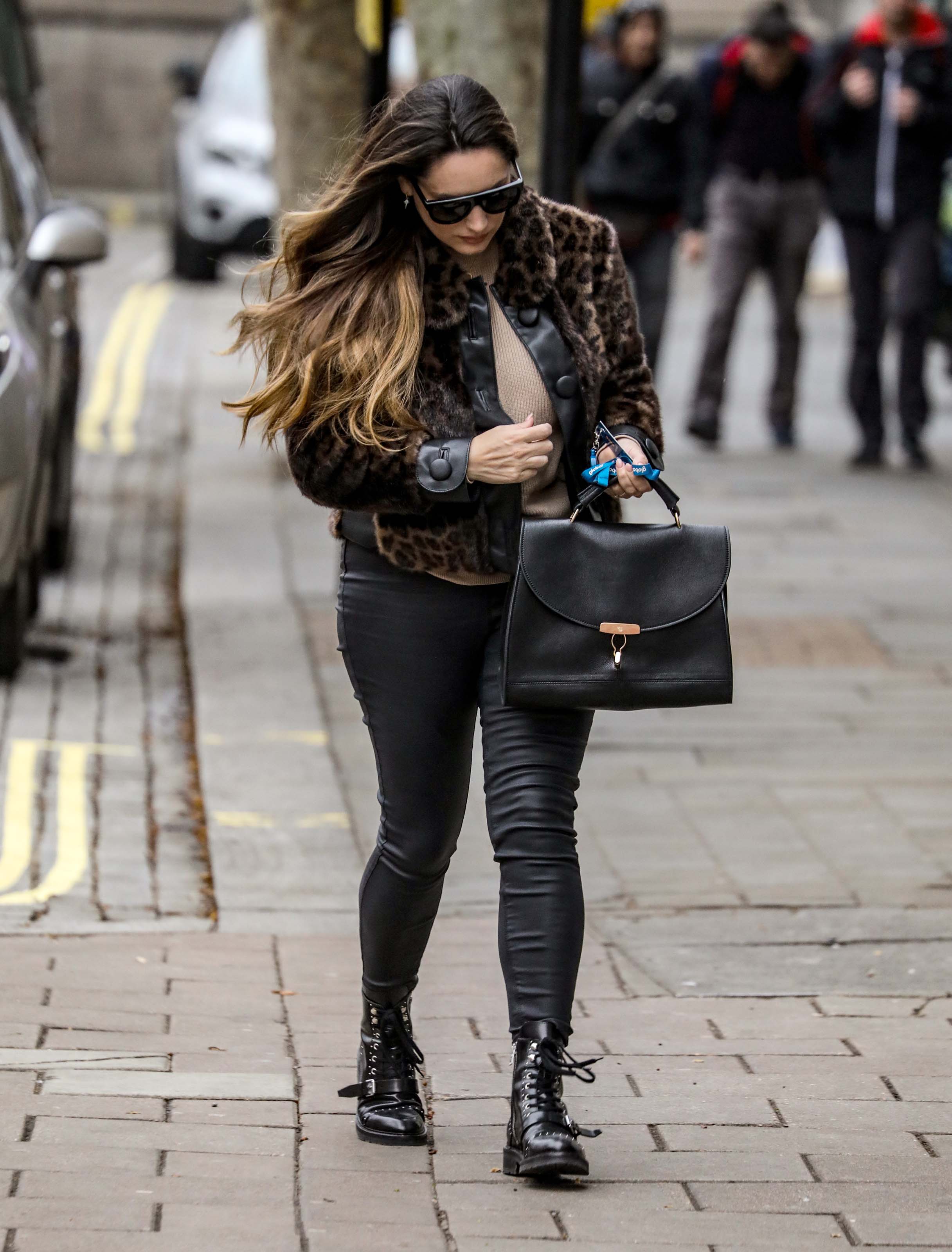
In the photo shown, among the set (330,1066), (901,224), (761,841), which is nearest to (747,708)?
(761,841)

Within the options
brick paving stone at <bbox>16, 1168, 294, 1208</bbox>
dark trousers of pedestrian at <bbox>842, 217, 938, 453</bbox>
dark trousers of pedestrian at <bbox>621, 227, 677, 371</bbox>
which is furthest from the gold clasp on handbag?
dark trousers of pedestrian at <bbox>621, 227, 677, 371</bbox>

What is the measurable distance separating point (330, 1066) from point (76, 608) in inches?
180

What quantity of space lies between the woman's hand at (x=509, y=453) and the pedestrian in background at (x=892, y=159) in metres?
7.56

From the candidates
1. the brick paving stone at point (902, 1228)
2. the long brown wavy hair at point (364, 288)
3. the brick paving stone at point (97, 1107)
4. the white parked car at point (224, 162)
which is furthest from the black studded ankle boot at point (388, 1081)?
the white parked car at point (224, 162)

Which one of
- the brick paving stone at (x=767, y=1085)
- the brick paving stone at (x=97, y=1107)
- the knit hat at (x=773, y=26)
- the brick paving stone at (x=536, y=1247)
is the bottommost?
the brick paving stone at (x=767, y=1085)

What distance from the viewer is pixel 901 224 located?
425 inches

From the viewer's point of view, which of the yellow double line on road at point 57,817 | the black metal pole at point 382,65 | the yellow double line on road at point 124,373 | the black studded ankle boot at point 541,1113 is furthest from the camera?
the yellow double line on road at point 124,373

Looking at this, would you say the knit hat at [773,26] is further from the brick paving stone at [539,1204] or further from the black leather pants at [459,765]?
the brick paving stone at [539,1204]

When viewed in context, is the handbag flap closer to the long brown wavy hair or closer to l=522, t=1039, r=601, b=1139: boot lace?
the long brown wavy hair

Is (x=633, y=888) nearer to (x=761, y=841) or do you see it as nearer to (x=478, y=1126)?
(x=761, y=841)

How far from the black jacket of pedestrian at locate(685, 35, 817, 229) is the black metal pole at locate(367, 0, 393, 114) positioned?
10.3 feet

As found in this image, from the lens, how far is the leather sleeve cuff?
3.58 metres

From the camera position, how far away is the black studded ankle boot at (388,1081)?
12.5 feet

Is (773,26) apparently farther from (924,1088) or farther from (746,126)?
(924,1088)
